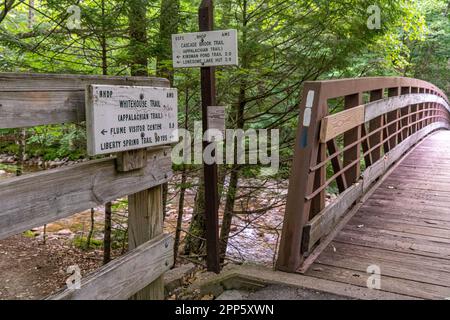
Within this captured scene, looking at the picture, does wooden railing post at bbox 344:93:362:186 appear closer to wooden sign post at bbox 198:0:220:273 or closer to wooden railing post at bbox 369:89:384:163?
wooden railing post at bbox 369:89:384:163

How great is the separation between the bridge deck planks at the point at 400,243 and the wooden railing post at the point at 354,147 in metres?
0.43

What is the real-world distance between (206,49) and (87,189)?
159 centimetres

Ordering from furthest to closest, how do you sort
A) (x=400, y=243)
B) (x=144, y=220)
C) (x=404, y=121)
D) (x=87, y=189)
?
1. (x=404, y=121)
2. (x=400, y=243)
3. (x=144, y=220)
4. (x=87, y=189)

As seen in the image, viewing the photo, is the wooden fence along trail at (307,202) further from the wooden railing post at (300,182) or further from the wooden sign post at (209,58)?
the wooden sign post at (209,58)

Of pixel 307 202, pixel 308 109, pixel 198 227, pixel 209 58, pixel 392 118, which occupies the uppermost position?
pixel 209 58

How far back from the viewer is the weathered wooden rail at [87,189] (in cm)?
169

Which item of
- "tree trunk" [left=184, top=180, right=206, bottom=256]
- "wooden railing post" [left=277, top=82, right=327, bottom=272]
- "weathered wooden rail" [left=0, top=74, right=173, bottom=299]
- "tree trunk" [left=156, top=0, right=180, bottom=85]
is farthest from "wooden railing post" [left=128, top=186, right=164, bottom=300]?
"tree trunk" [left=184, top=180, right=206, bottom=256]

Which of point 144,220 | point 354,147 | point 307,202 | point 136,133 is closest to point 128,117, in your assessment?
point 136,133

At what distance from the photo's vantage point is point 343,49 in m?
5.21

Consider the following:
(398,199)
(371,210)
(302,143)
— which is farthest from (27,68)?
(398,199)

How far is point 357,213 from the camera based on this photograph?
15.2ft

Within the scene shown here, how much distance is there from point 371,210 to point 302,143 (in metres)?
2.06

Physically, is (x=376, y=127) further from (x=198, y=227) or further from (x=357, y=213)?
(x=198, y=227)

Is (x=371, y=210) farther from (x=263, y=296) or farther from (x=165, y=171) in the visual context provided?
(x=165, y=171)
